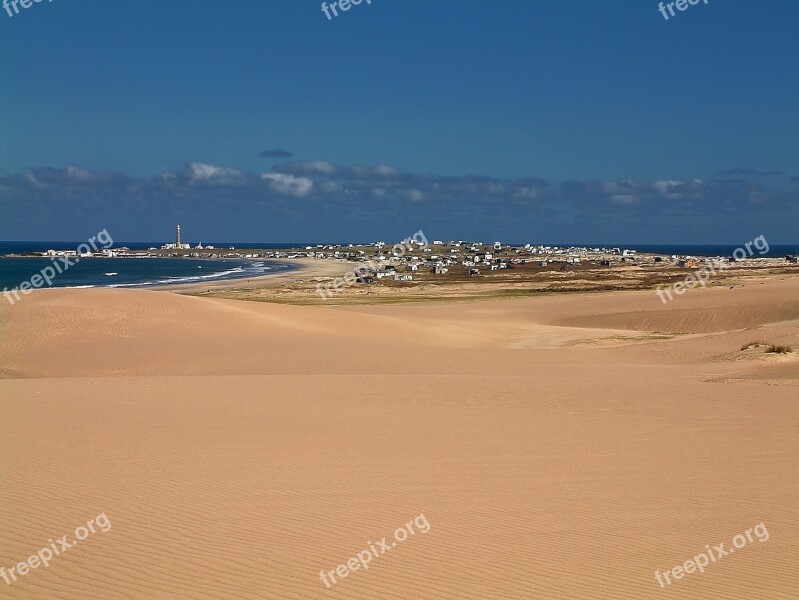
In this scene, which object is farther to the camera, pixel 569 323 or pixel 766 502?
pixel 569 323

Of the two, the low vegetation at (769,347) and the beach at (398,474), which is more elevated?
the beach at (398,474)

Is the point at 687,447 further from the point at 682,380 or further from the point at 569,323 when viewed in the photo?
the point at 569,323

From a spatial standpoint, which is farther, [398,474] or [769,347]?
[769,347]

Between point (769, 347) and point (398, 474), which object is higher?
point (398, 474)

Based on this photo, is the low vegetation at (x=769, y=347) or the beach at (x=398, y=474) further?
the low vegetation at (x=769, y=347)

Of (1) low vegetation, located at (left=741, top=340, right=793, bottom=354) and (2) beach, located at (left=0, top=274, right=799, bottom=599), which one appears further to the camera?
(1) low vegetation, located at (left=741, top=340, right=793, bottom=354)

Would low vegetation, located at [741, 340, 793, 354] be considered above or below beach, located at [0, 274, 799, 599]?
below

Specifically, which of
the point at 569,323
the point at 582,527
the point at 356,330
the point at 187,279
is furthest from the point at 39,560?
the point at 187,279

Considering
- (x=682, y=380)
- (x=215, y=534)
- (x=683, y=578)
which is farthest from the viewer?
(x=682, y=380)
